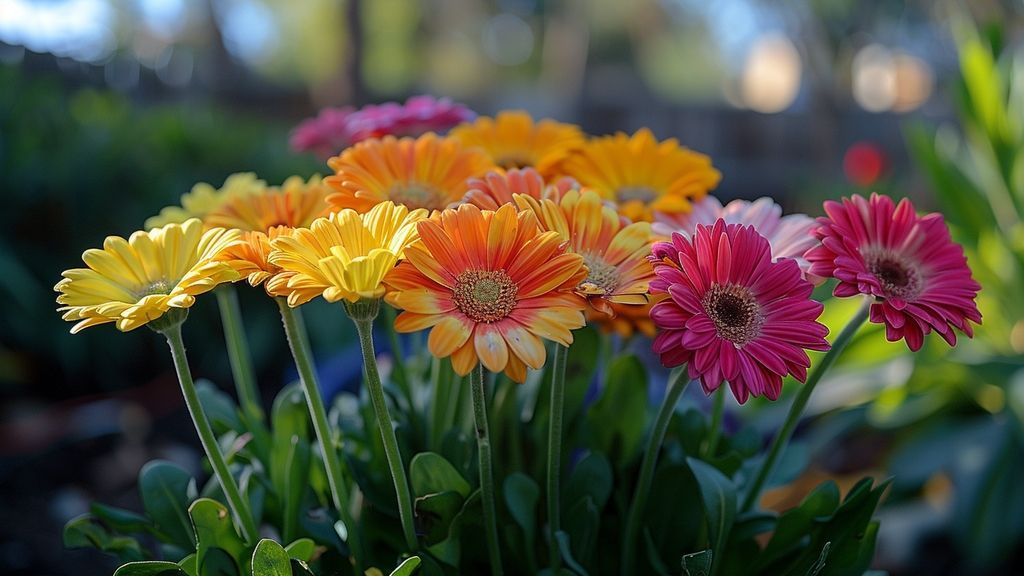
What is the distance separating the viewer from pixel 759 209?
2.16ft

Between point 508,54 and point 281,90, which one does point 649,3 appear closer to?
point 508,54

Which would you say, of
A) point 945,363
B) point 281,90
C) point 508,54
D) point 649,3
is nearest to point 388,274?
point 945,363

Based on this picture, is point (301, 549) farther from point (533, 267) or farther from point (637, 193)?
point (637, 193)

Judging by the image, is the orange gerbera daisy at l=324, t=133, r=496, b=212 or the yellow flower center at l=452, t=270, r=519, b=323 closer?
the yellow flower center at l=452, t=270, r=519, b=323

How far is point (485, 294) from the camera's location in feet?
1.67

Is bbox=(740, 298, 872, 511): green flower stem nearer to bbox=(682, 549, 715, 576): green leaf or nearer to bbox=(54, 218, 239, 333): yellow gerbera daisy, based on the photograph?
bbox=(682, 549, 715, 576): green leaf

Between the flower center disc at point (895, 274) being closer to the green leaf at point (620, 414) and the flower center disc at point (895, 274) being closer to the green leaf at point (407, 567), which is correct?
the green leaf at point (620, 414)

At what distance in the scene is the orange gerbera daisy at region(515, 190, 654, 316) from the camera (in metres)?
0.54

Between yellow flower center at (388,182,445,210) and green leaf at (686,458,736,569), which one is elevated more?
yellow flower center at (388,182,445,210)

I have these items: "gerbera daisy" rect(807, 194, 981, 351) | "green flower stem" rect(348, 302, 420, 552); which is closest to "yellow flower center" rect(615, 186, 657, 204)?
"gerbera daisy" rect(807, 194, 981, 351)

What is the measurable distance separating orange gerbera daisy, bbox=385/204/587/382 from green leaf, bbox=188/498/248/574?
9.0 inches

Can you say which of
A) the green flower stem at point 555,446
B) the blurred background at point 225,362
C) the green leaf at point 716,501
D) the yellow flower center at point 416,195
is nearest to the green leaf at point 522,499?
the green flower stem at point 555,446

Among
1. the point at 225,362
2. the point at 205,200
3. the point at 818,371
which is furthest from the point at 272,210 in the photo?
the point at 225,362

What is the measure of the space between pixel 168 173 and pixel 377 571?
2121 mm
